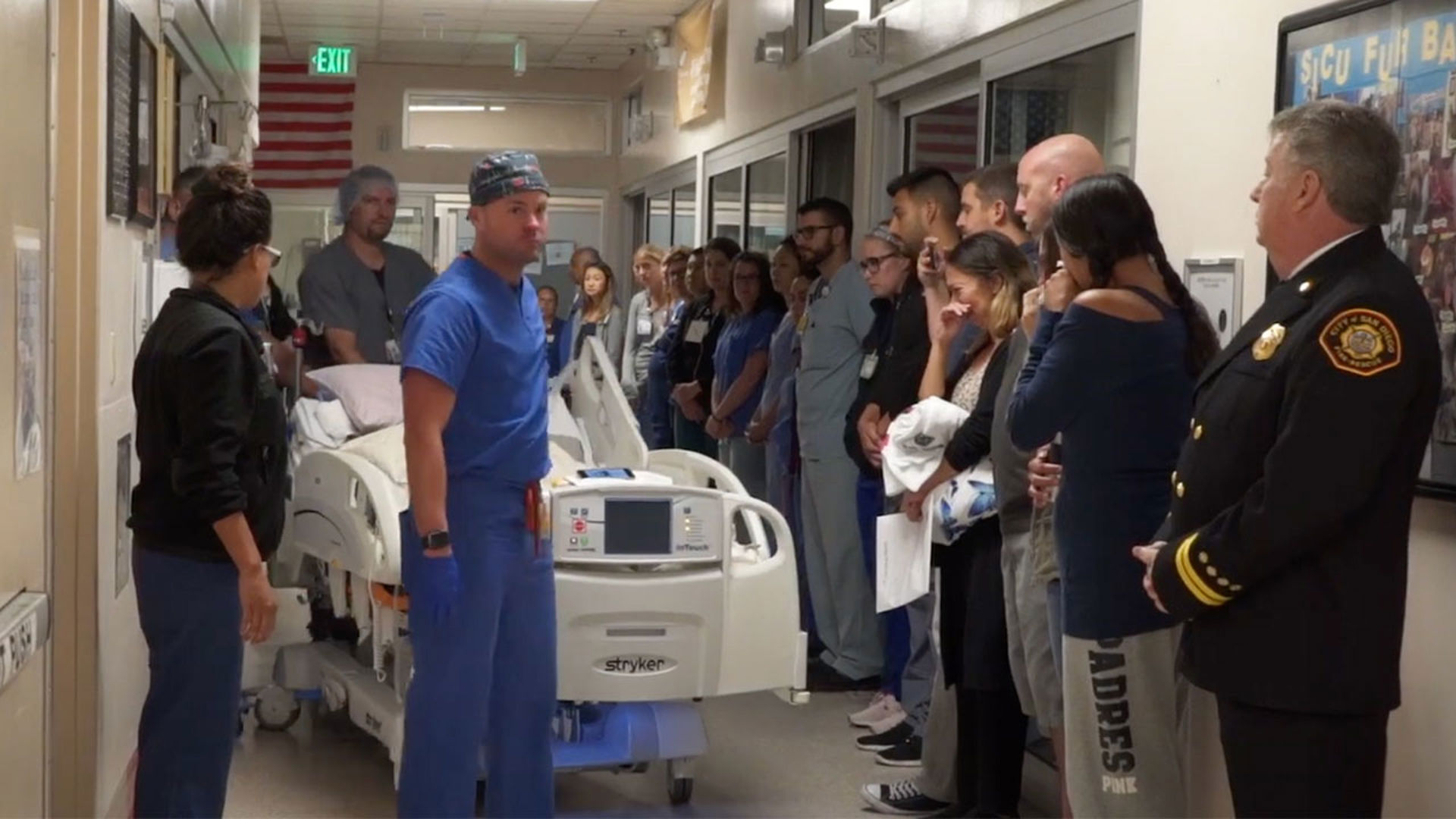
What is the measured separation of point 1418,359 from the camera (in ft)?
7.94

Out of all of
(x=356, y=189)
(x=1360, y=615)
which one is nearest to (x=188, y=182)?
(x=356, y=189)

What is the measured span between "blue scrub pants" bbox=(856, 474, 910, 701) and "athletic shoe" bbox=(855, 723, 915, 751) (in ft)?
0.68

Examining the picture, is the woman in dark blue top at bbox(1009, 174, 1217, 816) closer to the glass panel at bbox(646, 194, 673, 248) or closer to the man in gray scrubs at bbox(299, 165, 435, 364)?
the man in gray scrubs at bbox(299, 165, 435, 364)

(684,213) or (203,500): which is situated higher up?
(684,213)

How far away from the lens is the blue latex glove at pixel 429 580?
357 cm

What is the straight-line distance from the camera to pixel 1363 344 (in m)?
2.40

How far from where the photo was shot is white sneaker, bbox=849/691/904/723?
5492mm

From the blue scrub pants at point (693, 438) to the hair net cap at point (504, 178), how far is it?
4.40 meters

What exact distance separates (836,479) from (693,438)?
8.00 ft

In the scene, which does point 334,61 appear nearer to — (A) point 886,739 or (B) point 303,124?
(B) point 303,124

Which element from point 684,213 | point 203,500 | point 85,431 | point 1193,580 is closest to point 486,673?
point 203,500

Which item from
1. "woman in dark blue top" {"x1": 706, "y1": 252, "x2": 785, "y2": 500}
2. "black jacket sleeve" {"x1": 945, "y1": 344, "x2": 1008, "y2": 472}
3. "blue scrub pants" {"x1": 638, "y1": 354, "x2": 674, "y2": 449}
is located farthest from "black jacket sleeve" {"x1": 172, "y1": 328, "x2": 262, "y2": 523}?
"blue scrub pants" {"x1": 638, "y1": 354, "x2": 674, "y2": 449}

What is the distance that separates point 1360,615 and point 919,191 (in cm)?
308

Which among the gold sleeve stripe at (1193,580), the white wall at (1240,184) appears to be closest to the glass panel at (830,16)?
the white wall at (1240,184)
